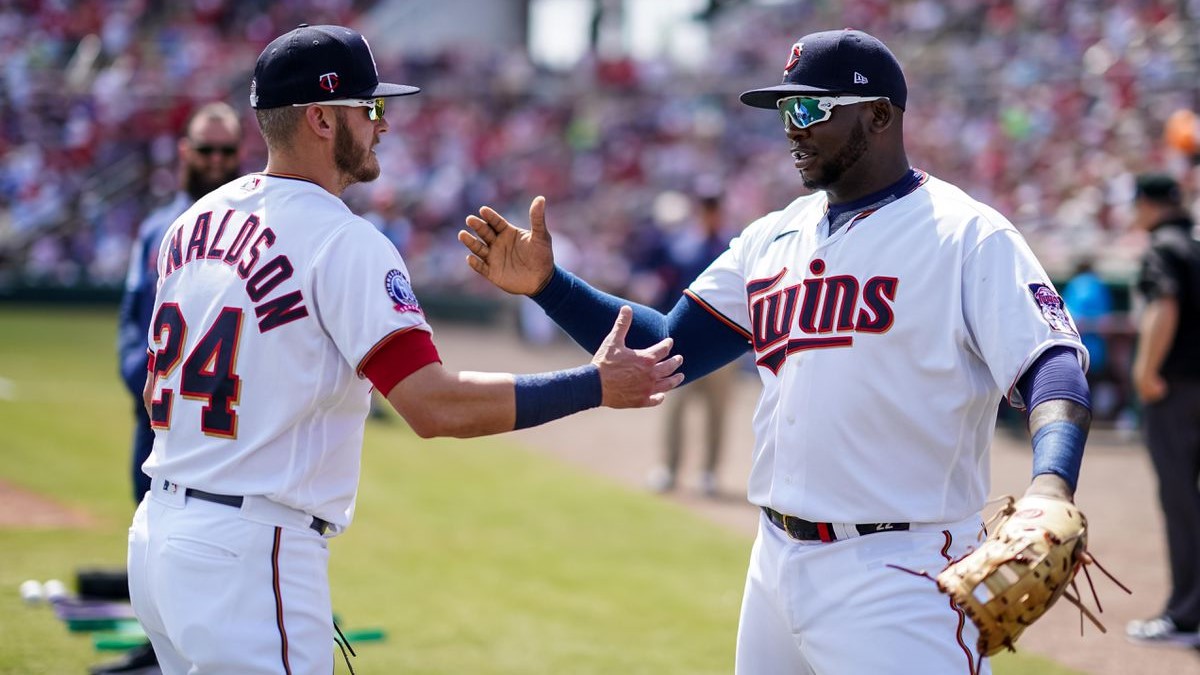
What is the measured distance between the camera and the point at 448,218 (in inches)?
1020

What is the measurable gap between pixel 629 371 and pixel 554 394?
0.75ft

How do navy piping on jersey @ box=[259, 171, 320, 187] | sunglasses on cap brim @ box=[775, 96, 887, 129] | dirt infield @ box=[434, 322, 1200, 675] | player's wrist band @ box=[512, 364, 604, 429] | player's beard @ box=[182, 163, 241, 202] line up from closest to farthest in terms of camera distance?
player's wrist band @ box=[512, 364, 604, 429] < navy piping on jersey @ box=[259, 171, 320, 187] < sunglasses on cap brim @ box=[775, 96, 887, 129] < player's beard @ box=[182, 163, 241, 202] < dirt infield @ box=[434, 322, 1200, 675]

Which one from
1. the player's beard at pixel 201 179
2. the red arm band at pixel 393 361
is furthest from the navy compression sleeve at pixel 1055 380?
the player's beard at pixel 201 179

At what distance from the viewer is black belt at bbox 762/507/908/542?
321 cm

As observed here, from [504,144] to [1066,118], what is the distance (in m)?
12.0

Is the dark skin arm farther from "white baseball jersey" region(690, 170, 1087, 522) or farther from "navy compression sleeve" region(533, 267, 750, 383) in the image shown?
"navy compression sleeve" region(533, 267, 750, 383)

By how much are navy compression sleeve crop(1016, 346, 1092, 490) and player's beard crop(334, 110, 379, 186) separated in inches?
68.0

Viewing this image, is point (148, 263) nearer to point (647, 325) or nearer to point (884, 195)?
point (647, 325)

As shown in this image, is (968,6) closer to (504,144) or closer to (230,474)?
(504,144)

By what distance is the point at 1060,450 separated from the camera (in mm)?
2811

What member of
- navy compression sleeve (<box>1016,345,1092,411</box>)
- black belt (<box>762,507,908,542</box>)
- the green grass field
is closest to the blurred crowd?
the green grass field

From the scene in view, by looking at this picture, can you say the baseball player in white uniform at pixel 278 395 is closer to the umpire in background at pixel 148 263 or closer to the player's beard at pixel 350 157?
the player's beard at pixel 350 157

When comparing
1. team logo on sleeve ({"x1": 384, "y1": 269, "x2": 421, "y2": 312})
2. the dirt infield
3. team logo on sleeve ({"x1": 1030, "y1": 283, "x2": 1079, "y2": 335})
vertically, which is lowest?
the dirt infield

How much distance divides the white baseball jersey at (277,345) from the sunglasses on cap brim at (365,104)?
0.74 feet
